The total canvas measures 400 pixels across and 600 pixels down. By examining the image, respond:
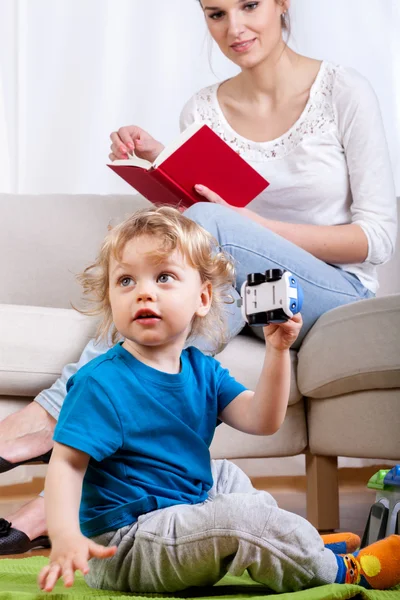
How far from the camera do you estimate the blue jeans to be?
1416 mm

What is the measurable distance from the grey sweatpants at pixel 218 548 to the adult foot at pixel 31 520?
1.38 ft

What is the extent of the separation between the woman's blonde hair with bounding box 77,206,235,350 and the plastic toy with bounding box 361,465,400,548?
14.4 inches

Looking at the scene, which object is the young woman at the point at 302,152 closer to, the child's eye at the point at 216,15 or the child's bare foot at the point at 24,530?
the child's eye at the point at 216,15

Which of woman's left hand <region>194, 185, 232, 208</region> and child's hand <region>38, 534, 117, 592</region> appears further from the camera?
woman's left hand <region>194, 185, 232, 208</region>

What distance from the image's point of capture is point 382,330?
144 cm

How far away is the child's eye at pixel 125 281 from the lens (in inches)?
38.1

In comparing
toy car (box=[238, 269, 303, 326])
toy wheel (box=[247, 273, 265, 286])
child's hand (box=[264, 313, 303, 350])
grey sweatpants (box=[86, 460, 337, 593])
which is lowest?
grey sweatpants (box=[86, 460, 337, 593])

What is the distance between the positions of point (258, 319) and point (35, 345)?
30.5 inches

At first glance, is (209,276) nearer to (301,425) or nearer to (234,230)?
(234,230)

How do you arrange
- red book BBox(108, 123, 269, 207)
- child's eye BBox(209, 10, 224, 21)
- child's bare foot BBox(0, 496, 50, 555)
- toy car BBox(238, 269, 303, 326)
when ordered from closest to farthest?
toy car BBox(238, 269, 303, 326), child's bare foot BBox(0, 496, 50, 555), red book BBox(108, 123, 269, 207), child's eye BBox(209, 10, 224, 21)

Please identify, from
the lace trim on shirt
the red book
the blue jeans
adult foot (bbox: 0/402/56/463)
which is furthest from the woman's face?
adult foot (bbox: 0/402/56/463)

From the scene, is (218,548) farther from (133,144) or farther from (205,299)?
(133,144)

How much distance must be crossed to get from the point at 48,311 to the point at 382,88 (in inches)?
64.0

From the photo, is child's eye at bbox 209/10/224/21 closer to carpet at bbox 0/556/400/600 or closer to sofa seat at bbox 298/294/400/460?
sofa seat at bbox 298/294/400/460
